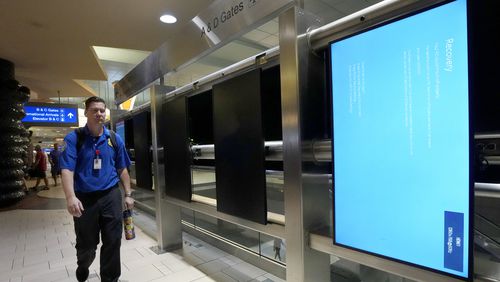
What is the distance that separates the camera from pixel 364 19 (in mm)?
1262

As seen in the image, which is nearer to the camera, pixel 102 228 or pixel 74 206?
→ pixel 74 206

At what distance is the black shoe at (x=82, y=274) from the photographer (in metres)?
2.49

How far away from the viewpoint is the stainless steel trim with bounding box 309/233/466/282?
1.06 metres

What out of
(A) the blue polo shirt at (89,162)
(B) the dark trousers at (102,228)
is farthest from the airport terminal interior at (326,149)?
(B) the dark trousers at (102,228)

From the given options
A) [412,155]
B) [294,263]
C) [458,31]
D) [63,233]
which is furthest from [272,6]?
[63,233]

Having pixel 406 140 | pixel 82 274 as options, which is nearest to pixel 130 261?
pixel 82 274

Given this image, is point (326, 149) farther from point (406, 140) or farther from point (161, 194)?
point (161, 194)

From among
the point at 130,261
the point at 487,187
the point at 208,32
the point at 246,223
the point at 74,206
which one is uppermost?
the point at 208,32

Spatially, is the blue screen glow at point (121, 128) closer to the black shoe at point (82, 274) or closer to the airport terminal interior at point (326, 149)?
the airport terminal interior at point (326, 149)

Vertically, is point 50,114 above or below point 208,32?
above

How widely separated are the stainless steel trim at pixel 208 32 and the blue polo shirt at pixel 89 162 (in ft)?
3.68

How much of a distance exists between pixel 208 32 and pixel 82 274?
2447 millimetres

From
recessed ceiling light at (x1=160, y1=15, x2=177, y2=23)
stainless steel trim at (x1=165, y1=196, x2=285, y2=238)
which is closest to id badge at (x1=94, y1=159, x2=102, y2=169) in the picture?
stainless steel trim at (x1=165, y1=196, x2=285, y2=238)

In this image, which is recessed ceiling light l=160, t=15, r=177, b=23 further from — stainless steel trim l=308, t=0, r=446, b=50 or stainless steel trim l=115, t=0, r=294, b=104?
stainless steel trim l=308, t=0, r=446, b=50
